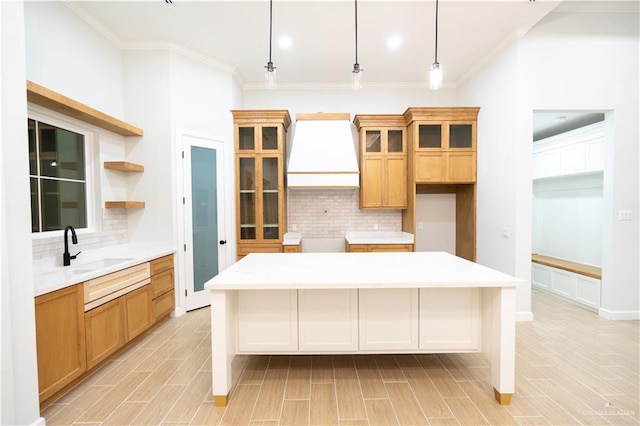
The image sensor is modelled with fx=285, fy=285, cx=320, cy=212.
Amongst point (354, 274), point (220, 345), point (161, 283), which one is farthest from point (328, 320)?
point (161, 283)

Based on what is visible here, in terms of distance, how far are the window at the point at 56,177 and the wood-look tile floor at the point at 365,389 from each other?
1.42 m

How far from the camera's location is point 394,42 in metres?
3.59

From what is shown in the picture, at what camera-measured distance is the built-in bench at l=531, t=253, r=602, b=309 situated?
3607 millimetres

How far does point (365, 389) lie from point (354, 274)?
0.87 meters

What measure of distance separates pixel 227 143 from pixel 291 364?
306 cm

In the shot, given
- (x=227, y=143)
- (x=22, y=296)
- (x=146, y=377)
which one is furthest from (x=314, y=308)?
(x=227, y=143)

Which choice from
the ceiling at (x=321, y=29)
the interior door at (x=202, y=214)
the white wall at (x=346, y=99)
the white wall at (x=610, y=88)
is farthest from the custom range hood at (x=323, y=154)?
the white wall at (x=610, y=88)

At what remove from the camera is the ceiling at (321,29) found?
2.94m

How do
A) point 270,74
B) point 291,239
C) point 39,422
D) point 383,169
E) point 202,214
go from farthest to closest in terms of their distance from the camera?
1. point 383,169
2. point 291,239
3. point 202,214
4. point 270,74
5. point 39,422

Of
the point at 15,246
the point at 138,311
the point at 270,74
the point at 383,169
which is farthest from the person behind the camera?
the point at 383,169

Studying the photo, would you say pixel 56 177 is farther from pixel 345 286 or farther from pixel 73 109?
pixel 345 286

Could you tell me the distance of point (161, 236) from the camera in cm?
356

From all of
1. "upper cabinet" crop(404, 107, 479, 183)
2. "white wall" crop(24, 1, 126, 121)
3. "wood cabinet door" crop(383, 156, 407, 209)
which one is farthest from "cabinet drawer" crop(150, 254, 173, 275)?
"upper cabinet" crop(404, 107, 479, 183)

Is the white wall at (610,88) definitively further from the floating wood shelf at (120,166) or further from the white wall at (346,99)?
the floating wood shelf at (120,166)
